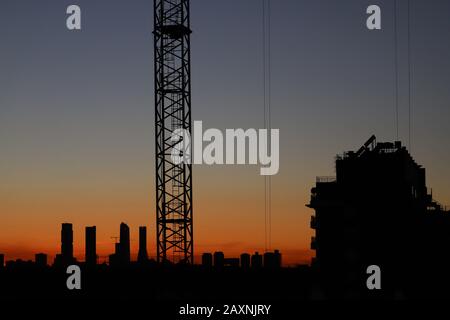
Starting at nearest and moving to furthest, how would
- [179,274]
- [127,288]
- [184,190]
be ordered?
[184,190] < [179,274] < [127,288]

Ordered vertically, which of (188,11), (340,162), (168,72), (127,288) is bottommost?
(127,288)

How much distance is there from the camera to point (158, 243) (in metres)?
99.1

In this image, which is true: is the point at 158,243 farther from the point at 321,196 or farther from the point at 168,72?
the point at 321,196

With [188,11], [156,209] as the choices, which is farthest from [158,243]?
[188,11]

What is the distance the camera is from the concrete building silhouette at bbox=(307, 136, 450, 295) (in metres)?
120

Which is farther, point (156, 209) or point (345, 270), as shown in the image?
point (345, 270)

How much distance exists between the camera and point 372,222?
123m

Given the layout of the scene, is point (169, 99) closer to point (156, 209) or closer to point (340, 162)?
point (156, 209)

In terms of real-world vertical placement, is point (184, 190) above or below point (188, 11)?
below

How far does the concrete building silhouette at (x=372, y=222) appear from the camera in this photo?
120 m

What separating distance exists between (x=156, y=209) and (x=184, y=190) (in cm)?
416
